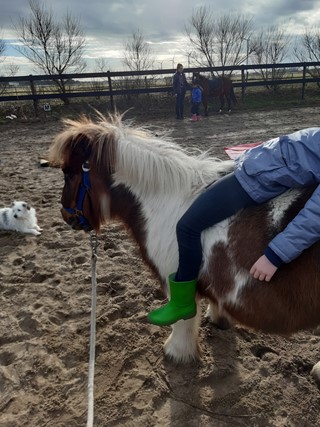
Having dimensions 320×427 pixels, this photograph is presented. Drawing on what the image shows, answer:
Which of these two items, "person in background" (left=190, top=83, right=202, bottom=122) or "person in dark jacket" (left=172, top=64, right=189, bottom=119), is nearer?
"person in background" (left=190, top=83, right=202, bottom=122)

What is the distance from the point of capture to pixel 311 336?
2818mm

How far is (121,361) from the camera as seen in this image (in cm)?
262

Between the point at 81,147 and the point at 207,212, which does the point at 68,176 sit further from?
the point at 207,212

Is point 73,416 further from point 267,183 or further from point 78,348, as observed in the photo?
point 267,183

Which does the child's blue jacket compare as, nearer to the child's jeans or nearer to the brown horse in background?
the child's jeans

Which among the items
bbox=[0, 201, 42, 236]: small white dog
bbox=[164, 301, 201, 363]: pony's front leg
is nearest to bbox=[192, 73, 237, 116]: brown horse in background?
bbox=[0, 201, 42, 236]: small white dog

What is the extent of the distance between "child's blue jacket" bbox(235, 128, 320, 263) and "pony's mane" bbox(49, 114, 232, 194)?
36 cm

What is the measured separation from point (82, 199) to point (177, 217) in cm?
75

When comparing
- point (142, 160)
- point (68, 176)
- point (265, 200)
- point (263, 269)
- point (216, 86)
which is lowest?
point (263, 269)

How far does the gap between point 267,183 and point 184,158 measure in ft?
2.11

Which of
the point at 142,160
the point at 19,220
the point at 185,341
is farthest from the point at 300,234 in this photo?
the point at 19,220

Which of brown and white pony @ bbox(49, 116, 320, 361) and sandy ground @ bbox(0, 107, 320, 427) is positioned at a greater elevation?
brown and white pony @ bbox(49, 116, 320, 361)

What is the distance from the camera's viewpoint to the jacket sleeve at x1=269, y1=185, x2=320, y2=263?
1608 mm

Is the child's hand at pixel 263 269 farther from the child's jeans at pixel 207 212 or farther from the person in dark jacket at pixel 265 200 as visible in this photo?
the child's jeans at pixel 207 212
